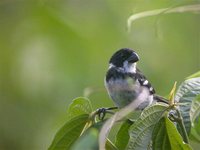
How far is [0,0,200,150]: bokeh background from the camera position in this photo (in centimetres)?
359

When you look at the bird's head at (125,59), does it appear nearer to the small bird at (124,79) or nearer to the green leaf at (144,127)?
the small bird at (124,79)

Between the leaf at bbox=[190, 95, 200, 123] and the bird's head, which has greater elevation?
the leaf at bbox=[190, 95, 200, 123]

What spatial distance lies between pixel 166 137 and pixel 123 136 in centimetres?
24

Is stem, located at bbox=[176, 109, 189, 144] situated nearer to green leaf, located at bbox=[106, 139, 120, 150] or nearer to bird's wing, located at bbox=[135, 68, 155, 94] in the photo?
green leaf, located at bbox=[106, 139, 120, 150]

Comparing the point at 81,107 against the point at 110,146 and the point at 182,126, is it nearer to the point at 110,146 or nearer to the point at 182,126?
the point at 110,146

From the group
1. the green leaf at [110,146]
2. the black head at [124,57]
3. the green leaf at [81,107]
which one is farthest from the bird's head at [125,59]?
the green leaf at [110,146]

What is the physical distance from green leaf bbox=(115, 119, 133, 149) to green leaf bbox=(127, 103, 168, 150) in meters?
0.18

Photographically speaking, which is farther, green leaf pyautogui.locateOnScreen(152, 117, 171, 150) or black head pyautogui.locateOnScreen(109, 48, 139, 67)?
black head pyautogui.locateOnScreen(109, 48, 139, 67)

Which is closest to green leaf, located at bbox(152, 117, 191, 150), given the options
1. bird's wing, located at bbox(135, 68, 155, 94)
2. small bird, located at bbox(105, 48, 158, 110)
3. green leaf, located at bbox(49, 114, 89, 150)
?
green leaf, located at bbox(49, 114, 89, 150)

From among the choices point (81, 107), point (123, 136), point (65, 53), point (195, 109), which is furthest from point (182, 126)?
point (65, 53)

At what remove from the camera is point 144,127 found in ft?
8.11

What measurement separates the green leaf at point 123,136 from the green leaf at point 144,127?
Result: 182 mm

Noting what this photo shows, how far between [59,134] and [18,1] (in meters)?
1.76

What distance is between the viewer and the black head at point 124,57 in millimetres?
3819
